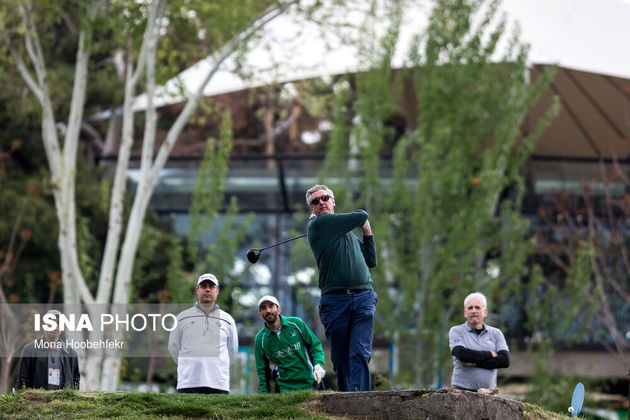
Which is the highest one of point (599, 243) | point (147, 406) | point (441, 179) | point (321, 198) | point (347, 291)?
point (441, 179)

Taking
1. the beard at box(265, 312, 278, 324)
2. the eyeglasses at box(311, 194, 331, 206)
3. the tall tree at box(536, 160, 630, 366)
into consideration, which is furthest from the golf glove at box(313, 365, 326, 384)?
the tall tree at box(536, 160, 630, 366)

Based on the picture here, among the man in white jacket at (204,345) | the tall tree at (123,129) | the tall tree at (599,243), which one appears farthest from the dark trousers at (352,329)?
the tall tree at (599,243)

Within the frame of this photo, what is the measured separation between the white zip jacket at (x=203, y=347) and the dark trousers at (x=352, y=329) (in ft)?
3.46

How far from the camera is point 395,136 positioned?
30641 millimetres

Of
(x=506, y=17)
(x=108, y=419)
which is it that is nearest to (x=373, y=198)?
(x=506, y=17)

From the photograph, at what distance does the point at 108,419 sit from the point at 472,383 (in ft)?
8.97

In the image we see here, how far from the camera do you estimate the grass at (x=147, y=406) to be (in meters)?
6.70

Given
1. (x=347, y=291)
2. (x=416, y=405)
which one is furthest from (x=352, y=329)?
(x=416, y=405)

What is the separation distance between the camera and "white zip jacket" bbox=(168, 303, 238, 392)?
26.2 feet

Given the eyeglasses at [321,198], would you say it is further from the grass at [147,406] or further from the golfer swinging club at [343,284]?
the grass at [147,406]

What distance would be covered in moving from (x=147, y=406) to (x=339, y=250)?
170 centimetres

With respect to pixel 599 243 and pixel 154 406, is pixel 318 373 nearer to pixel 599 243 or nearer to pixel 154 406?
pixel 154 406

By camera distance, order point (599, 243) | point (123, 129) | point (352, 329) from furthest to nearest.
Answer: point (599, 243) → point (123, 129) → point (352, 329)

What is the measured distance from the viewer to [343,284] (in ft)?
23.8
